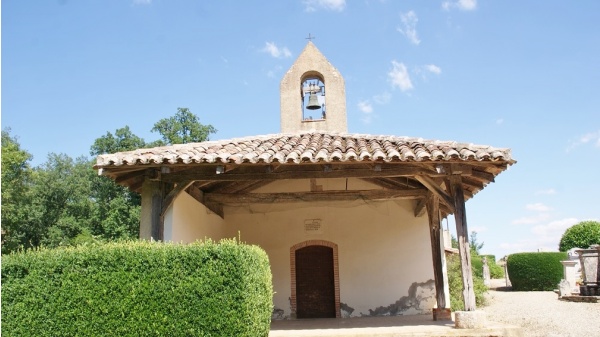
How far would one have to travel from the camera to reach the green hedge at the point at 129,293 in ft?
19.4

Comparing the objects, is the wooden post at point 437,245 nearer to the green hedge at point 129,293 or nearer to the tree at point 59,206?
the green hedge at point 129,293

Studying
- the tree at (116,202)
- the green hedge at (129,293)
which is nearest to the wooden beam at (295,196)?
the green hedge at (129,293)

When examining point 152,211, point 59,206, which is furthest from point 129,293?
point 59,206

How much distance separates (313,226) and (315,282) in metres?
1.42

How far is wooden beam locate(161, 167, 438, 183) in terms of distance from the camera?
7.95m

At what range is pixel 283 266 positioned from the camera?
1242 cm

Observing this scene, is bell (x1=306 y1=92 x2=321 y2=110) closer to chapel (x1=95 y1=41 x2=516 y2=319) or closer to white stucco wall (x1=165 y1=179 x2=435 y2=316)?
chapel (x1=95 y1=41 x2=516 y2=319)

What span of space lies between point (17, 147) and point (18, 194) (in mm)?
3414

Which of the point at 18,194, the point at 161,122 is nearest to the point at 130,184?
the point at 161,122

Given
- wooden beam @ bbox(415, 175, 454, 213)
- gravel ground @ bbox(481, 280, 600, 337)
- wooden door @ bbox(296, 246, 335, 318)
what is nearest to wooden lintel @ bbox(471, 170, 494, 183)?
wooden beam @ bbox(415, 175, 454, 213)

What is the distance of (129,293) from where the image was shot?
19.5ft

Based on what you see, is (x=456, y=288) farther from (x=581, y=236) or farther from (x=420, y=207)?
(x=581, y=236)

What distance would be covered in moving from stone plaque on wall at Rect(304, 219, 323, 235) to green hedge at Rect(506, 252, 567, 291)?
13.9 metres

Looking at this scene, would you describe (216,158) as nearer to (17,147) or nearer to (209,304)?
(209,304)
